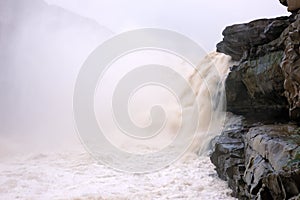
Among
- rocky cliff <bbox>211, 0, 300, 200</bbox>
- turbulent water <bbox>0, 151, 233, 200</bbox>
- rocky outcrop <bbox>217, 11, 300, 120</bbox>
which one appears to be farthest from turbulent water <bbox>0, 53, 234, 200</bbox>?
rocky outcrop <bbox>217, 11, 300, 120</bbox>

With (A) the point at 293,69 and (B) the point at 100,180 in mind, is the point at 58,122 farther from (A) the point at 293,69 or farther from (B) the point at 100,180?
(A) the point at 293,69

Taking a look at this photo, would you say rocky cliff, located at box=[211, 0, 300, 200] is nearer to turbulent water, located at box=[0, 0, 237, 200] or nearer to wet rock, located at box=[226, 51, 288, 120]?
wet rock, located at box=[226, 51, 288, 120]

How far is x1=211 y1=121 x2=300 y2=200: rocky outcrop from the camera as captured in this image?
11.2 ft

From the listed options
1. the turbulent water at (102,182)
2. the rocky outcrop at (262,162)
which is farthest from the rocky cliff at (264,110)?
the turbulent water at (102,182)

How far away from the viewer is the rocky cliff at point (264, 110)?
12.2 ft

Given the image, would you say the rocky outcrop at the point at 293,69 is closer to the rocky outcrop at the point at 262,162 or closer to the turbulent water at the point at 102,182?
the rocky outcrop at the point at 262,162

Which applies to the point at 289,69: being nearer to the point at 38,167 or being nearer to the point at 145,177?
the point at 145,177

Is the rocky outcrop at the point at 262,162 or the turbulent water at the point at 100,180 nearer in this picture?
the rocky outcrop at the point at 262,162

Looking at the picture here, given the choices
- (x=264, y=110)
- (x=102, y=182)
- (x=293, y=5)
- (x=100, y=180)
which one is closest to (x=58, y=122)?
(x=100, y=180)

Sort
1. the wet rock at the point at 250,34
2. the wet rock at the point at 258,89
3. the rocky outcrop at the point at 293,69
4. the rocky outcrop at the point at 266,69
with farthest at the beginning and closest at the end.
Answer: the wet rock at the point at 250,34 → the wet rock at the point at 258,89 → the rocky outcrop at the point at 266,69 → the rocky outcrop at the point at 293,69

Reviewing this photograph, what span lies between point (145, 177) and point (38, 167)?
3.21m

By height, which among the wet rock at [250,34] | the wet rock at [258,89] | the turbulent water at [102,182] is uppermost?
the wet rock at [250,34]

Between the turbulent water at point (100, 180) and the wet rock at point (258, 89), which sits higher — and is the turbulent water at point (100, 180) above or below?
below

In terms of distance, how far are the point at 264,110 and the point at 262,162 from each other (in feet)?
10.3
